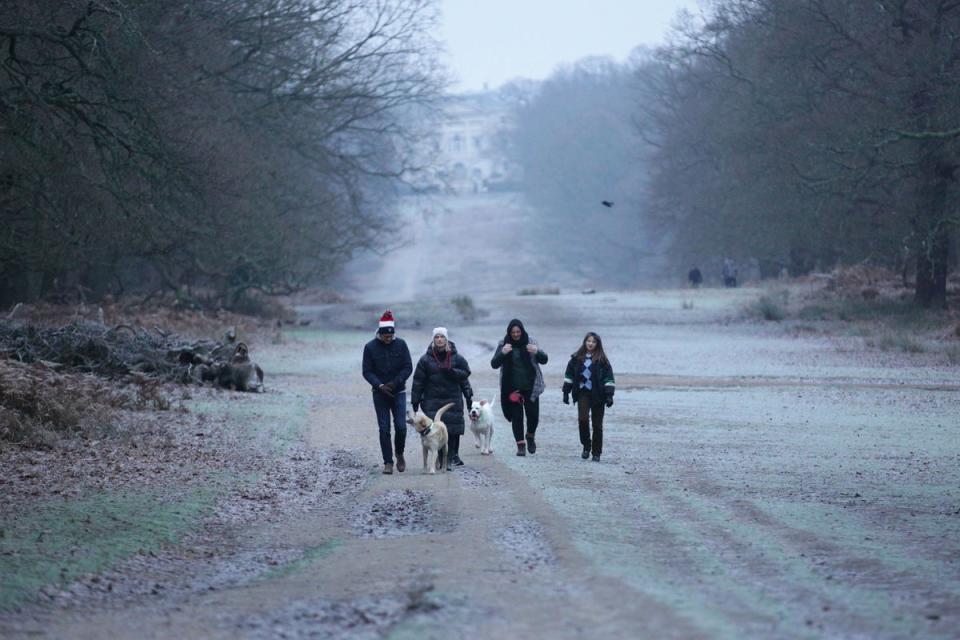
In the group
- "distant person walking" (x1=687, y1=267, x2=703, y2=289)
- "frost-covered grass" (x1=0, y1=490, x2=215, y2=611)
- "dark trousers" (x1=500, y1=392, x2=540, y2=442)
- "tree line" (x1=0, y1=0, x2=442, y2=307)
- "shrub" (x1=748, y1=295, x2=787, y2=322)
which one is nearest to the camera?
"frost-covered grass" (x1=0, y1=490, x2=215, y2=611)

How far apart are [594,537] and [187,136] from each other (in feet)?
62.3

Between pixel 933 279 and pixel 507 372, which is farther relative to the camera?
pixel 933 279

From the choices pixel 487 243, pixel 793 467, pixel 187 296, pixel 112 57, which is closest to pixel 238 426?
pixel 112 57

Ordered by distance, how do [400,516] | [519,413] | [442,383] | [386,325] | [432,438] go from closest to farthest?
1. [400,516]
2. [432,438]
3. [386,325]
4. [442,383]
5. [519,413]

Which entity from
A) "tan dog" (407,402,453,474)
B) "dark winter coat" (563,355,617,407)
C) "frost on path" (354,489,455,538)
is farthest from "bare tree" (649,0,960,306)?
"frost on path" (354,489,455,538)

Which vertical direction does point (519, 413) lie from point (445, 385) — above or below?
below

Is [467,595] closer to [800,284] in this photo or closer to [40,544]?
[40,544]

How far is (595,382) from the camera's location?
15.8 metres

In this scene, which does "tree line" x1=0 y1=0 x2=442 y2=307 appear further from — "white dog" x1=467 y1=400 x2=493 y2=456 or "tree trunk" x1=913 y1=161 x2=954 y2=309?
"tree trunk" x1=913 y1=161 x2=954 y2=309

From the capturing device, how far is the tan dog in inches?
571

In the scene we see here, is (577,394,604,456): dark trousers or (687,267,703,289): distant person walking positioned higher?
(687,267,703,289): distant person walking

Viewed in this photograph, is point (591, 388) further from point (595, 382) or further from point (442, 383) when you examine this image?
point (442, 383)

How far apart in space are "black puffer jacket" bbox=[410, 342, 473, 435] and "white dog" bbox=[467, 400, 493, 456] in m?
0.61

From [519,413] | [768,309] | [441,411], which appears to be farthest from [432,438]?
[768,309]
